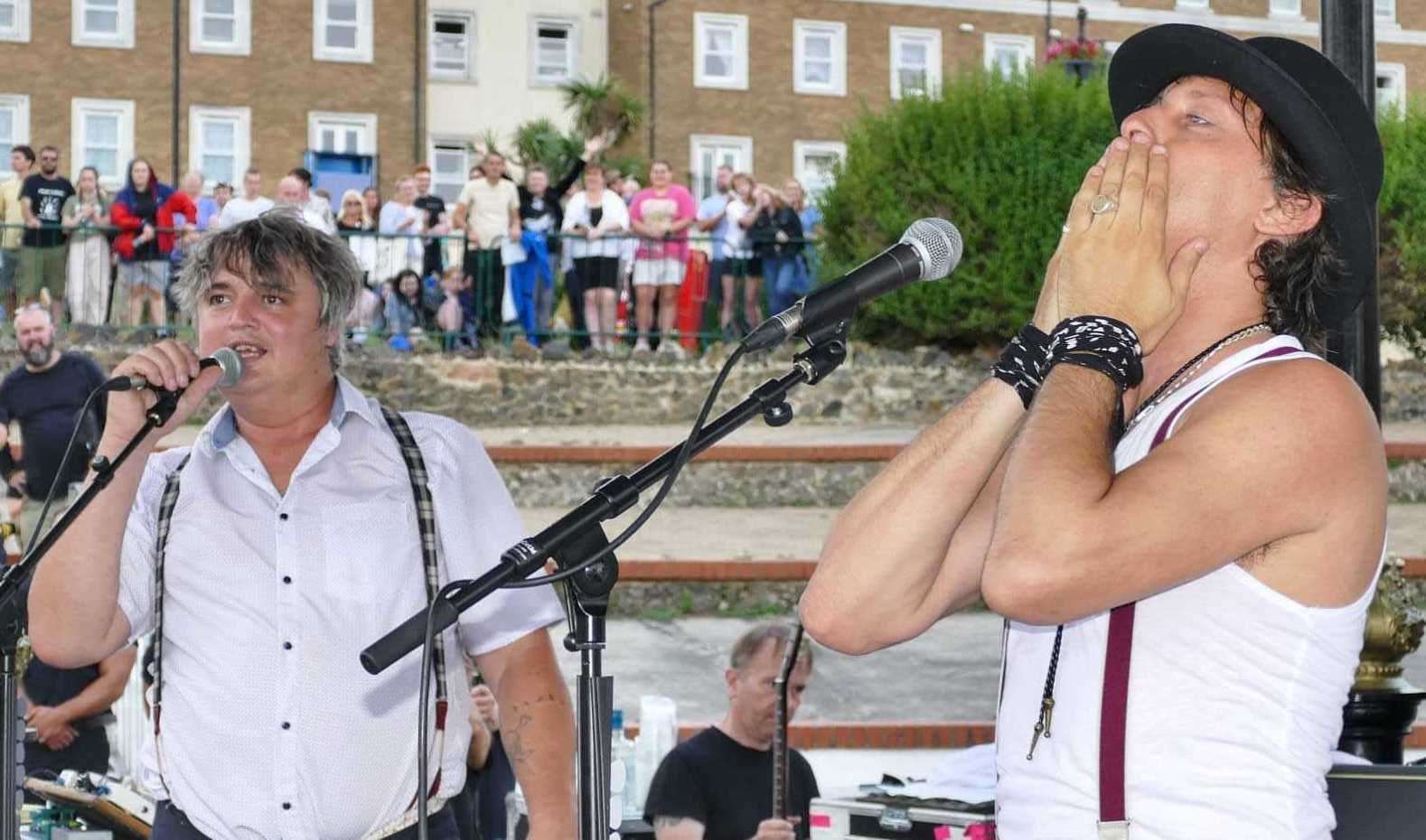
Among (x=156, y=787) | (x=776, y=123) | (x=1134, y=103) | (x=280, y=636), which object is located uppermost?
(x=776, y=123)

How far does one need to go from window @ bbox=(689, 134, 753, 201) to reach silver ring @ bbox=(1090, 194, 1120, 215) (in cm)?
3678

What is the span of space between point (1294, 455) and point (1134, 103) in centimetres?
59

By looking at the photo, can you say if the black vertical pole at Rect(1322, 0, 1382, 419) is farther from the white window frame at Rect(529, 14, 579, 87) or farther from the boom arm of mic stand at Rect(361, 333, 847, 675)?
Answer: the white window frame at Rect(529, 14, 579, 87)

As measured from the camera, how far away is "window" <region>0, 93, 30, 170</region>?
35.6 meters

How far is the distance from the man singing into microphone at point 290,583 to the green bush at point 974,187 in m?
14.5

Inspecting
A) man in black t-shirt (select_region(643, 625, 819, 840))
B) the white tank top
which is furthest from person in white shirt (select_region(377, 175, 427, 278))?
the white tank top

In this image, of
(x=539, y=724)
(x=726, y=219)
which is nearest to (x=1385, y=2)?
(x=726, y=219)

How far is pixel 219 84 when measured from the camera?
36.3 m

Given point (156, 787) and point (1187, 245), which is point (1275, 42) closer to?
point (1187, 245)

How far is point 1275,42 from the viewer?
103 inches

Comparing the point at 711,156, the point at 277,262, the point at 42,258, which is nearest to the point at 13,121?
the point at 711,156

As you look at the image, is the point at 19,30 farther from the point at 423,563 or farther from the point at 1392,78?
the point at 423,563

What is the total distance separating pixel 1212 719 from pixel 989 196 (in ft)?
53.3

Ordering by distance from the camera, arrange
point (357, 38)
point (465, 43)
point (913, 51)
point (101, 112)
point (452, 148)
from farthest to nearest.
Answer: point (913, 51)
point (465, 43)
point (452, 148)
point (357, 38)
point (101, 112)
